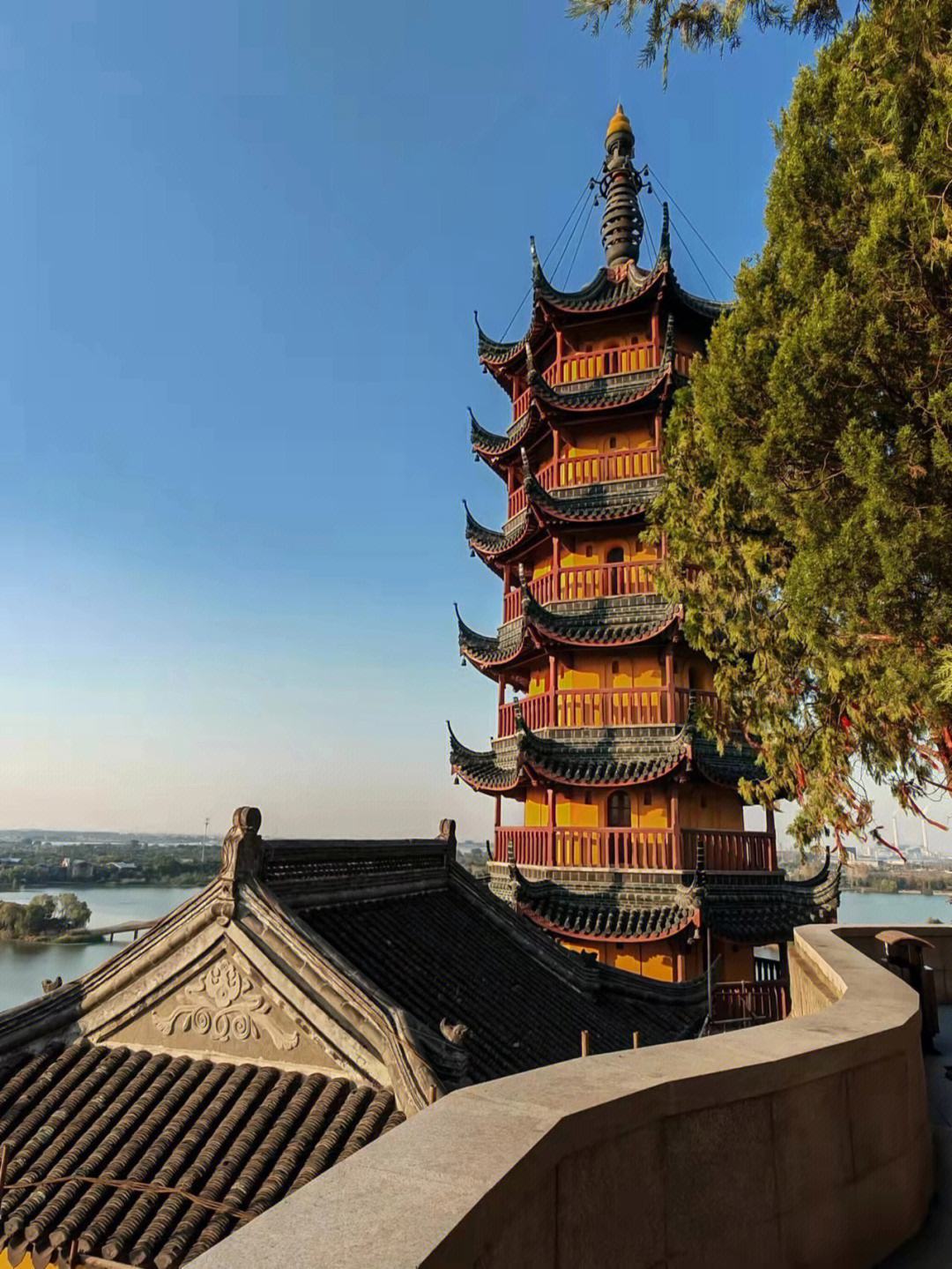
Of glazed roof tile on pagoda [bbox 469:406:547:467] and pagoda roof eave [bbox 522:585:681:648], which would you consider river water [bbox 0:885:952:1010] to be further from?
glazed roof tile on pagoda [bbox 469:406:547:467]

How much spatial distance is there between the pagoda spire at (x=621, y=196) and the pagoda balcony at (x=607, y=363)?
4481mm

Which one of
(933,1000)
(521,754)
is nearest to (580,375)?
(521,754)

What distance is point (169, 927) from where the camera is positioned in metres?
7.81

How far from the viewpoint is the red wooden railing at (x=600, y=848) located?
58.1 ft

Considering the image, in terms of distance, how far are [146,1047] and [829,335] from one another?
8717 mm

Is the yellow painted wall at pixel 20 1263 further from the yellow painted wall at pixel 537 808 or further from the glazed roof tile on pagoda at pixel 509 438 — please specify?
the glazed roof tile on pagoda at pixel 509 438

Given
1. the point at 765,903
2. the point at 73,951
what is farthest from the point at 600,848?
the point at 73,951

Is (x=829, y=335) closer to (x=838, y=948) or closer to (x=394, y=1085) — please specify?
(x=838, y=948)

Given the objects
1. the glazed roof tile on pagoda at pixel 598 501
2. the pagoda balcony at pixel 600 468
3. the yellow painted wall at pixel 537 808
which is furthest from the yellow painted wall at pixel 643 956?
the pagoda balcony at pixel 600 468

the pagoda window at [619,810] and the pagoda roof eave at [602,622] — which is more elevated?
the pagoda roof eave at [602,622]

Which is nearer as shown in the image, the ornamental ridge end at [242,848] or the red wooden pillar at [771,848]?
the ornamental ridge end at [242,848]

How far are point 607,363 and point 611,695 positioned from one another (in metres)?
8.97

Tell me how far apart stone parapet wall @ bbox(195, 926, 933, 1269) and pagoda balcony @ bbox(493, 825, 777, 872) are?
545 inches

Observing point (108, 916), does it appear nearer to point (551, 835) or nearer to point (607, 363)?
point (551, 835)
